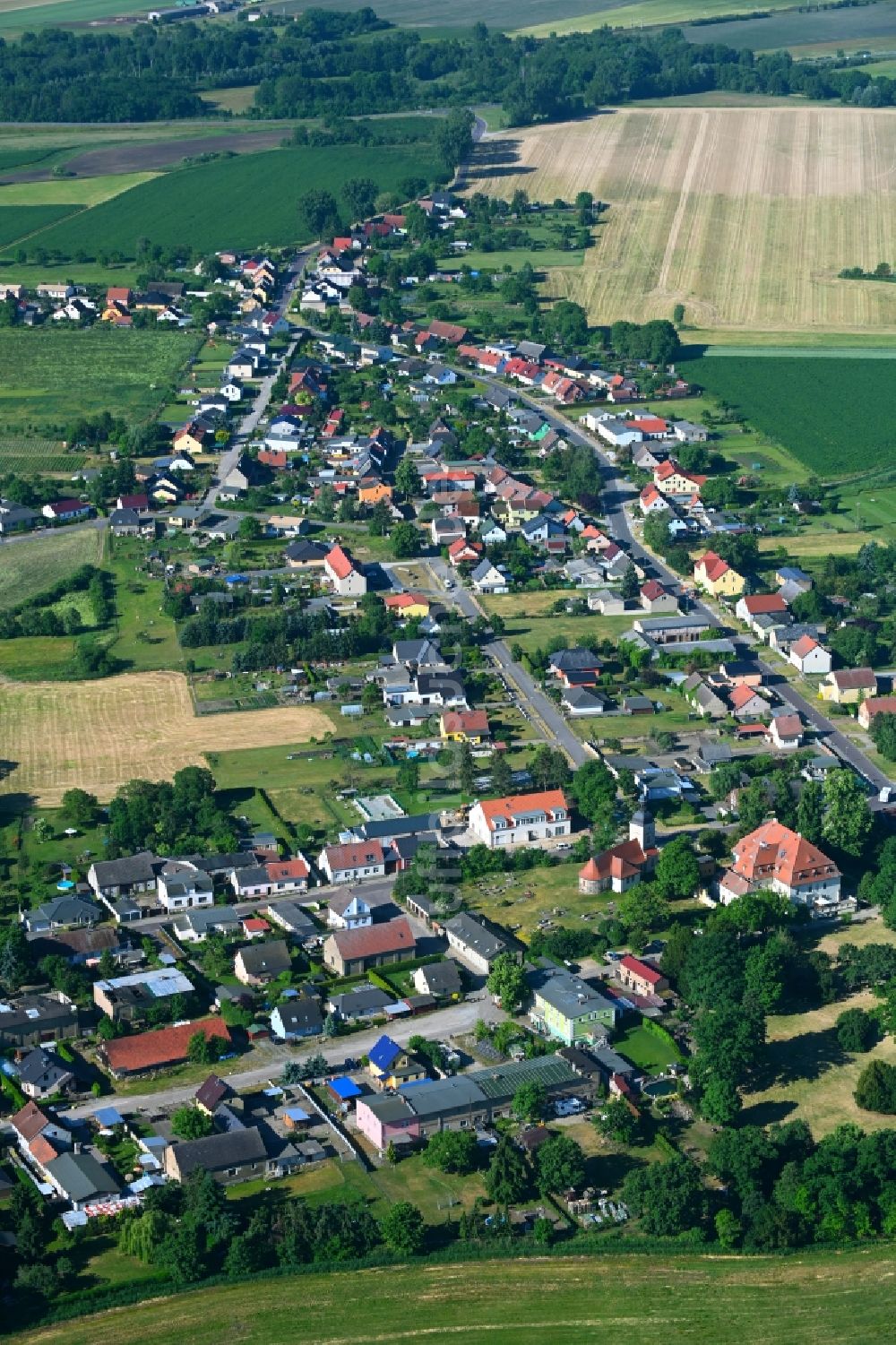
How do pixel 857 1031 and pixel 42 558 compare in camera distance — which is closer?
pixel 857 1031

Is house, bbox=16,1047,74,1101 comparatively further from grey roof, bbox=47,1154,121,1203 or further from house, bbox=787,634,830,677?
house, bbox=787,634,830,677

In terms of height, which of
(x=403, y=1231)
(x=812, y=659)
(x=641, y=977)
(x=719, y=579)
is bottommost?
(x=812, y=659)

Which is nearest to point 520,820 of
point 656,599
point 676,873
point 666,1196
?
point 676,873

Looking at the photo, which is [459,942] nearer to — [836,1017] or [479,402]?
[836,1017]

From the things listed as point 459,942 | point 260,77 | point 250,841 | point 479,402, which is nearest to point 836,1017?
point 459,942

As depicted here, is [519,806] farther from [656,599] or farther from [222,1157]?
[656,599]

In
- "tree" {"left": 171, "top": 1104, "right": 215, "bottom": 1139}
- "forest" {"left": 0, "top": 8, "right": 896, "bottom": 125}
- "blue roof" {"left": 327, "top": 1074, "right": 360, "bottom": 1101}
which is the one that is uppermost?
"forest" {"left": 0, "top": 8, "right": 896, "bottom": 125}

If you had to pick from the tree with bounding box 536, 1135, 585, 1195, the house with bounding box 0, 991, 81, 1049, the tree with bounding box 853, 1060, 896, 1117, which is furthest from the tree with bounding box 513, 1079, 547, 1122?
the house with bounding box 0, 991, 81, 1049
